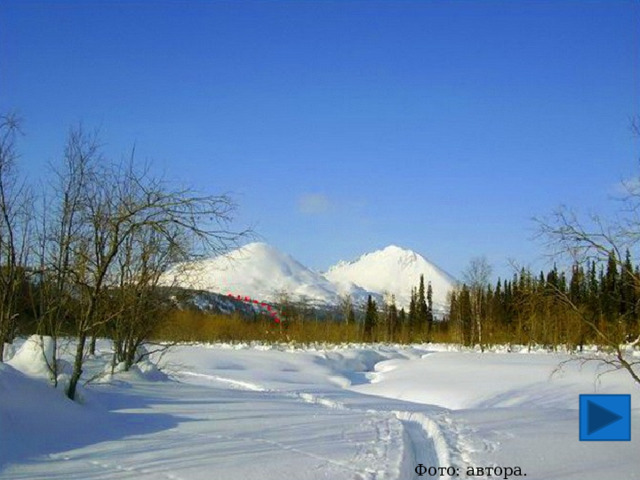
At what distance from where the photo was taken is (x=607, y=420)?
1050 centimetres

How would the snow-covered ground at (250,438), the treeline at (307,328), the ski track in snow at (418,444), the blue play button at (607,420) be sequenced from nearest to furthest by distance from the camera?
the snow-covered ground at (250,438)
the ski track in snow at (418,444)
the blue play button at (607,420)
the treeline at (307,328)

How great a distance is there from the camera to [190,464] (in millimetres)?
6906

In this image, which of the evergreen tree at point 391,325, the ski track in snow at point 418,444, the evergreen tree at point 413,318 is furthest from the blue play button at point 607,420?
the evergreen tree at point 413,318

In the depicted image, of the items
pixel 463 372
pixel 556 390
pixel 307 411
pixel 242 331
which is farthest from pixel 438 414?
pixel 242 331

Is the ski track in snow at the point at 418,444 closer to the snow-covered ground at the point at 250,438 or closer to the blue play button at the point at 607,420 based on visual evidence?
the snow-covered ground at the point at 250,438

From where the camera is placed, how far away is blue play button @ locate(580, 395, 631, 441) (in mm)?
10039

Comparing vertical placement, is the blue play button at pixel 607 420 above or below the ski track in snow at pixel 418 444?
above

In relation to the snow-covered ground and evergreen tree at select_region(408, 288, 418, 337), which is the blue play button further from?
evergreen tree at select_region(408, 288, 418, 337)

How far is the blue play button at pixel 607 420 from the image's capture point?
10.0m

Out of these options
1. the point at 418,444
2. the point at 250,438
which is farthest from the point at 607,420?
the point at 250,438

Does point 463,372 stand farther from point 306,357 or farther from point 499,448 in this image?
point 499,448

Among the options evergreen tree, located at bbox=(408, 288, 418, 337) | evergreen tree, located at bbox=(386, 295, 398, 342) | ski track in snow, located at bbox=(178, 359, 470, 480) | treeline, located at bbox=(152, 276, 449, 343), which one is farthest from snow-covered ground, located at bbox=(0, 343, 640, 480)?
evergreen tree, located at bbox=(408, 288, 418, 337)

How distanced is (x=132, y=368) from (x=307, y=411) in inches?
256

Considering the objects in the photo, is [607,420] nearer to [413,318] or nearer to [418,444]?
[418,444]
